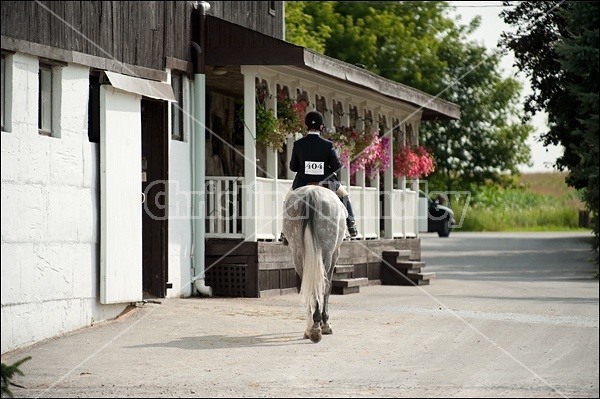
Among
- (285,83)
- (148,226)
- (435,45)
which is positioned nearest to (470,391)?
(148,226)

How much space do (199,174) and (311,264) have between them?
214 inches

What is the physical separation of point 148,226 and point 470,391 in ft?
27.8

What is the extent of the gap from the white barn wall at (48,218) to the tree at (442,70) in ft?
153

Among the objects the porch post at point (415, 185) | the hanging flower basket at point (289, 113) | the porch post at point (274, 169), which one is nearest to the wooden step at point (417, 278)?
the porch post at point (415, 185)

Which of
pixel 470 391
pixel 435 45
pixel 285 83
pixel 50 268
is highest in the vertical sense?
pixel 435 45

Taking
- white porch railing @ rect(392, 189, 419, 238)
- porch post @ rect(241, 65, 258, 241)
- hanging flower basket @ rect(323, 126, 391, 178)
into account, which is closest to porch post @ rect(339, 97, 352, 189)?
hanging flower basket @ rect(323, 126, 391, 178)

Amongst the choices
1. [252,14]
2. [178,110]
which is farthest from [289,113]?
[252,14]

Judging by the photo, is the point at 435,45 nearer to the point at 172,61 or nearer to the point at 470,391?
the point at 172,61

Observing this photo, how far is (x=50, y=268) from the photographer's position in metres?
13.3

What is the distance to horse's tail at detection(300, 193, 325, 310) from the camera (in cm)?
1319

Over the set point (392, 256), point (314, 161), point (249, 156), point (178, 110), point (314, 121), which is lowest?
point (392, 256)

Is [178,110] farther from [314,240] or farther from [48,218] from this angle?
[314,240]

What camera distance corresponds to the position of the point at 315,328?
12891 mm

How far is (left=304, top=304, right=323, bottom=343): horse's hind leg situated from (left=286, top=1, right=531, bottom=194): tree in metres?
47.8
